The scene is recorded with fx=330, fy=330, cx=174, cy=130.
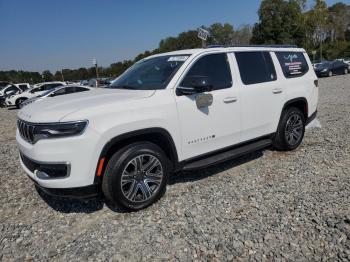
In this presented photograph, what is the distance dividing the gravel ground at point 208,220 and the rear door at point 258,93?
2.17 ft

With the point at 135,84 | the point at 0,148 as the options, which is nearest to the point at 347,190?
the point at 135,84

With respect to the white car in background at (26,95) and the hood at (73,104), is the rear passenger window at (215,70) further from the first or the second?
the white car in background at (26,95)

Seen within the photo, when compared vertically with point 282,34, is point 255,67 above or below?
below

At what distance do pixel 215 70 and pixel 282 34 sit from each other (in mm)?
50630

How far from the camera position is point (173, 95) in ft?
13.2

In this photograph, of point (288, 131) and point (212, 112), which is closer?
point (212, 112)

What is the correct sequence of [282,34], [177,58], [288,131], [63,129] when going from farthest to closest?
[282,34]
[288,131]
[177,58]
[63,129]

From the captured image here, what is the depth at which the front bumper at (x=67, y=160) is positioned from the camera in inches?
132

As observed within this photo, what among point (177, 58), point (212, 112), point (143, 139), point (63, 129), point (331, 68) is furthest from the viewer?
Result: point (331, 68)

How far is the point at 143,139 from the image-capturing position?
3.95m

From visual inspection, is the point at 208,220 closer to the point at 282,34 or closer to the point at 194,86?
the point at 194,86

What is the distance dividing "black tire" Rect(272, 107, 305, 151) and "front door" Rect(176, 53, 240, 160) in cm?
119

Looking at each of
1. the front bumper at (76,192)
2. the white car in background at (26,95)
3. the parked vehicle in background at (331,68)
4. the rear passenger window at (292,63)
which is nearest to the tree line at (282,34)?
the parked vehicle in background at (331,68)

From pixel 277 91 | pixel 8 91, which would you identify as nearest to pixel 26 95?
pixel 8 91
